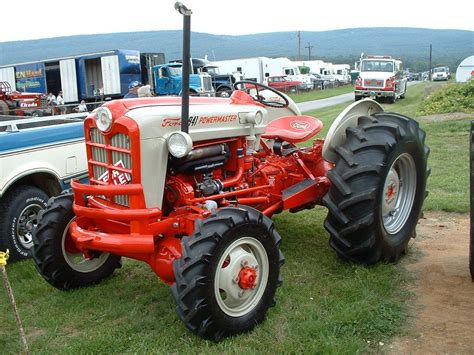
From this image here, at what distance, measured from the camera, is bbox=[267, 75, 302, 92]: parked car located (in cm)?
4516

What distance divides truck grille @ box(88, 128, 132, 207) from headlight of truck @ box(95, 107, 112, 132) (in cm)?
9

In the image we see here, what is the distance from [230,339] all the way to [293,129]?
2.59m

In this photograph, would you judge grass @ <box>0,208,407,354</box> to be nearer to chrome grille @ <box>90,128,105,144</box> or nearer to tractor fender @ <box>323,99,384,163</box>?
tractor fender @ <box>323,99,384,163</box>

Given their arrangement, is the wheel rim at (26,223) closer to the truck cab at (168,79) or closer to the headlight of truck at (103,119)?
the headlight of truck at (103,119)

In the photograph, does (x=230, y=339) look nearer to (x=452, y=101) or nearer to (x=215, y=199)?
(x=215, y=199)

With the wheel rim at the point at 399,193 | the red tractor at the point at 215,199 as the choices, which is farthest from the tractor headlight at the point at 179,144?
the wheel rim at the point at 399,193

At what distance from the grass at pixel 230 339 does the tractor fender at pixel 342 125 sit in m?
1.00

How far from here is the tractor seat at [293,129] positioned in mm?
5242

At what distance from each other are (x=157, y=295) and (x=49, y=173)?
229 centimetres

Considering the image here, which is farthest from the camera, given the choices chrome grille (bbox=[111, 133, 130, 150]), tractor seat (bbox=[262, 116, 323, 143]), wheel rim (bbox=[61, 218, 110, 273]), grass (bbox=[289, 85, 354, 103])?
grass (bbox=[289, 85, 354, 103])

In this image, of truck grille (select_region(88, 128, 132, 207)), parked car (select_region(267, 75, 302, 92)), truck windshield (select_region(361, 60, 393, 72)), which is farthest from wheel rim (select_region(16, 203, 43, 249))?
parked car (select_region(267, 75, 302, 92))

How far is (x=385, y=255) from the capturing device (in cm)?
464

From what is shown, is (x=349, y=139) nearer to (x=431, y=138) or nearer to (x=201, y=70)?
(x=431, y=138)

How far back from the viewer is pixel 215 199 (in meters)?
4.12
